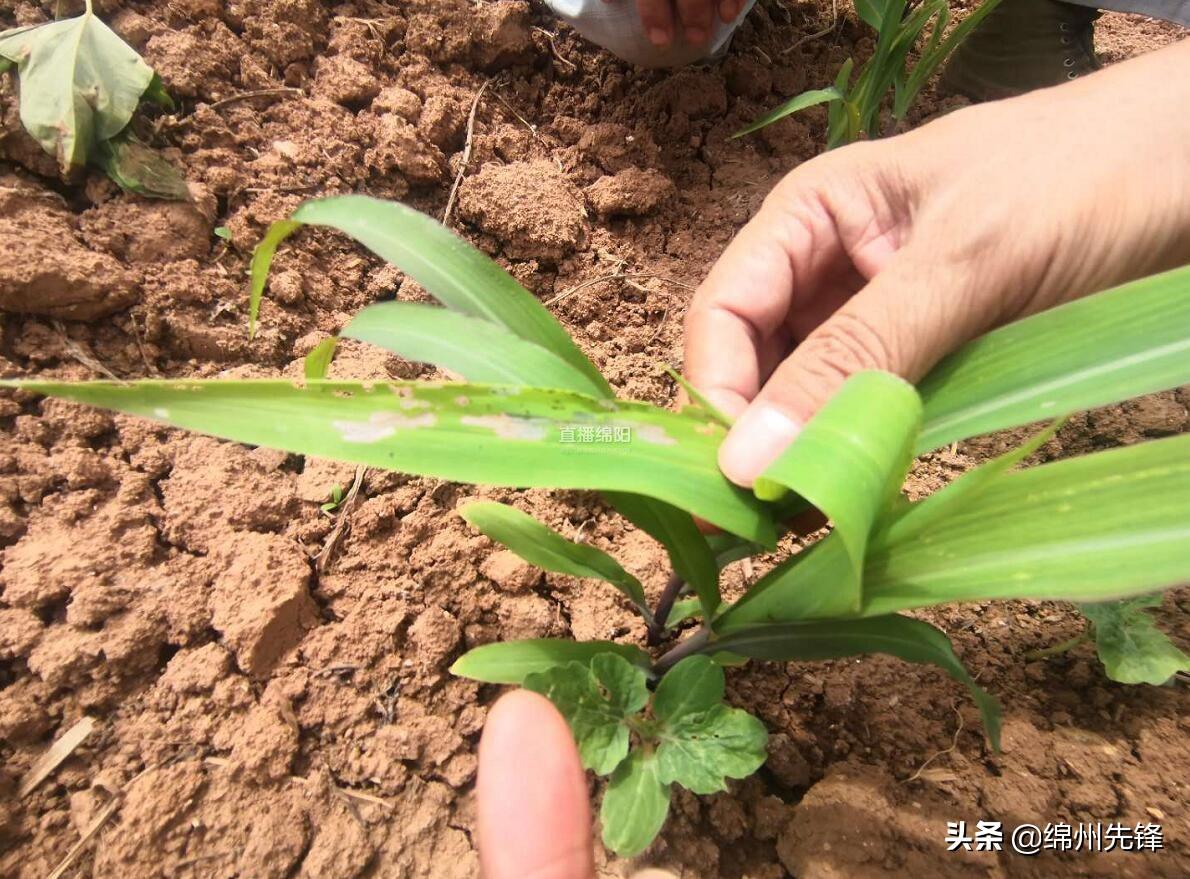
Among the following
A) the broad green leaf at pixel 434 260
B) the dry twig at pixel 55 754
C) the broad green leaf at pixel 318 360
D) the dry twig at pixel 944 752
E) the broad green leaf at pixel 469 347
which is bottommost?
the dry twig at pixel 55 754

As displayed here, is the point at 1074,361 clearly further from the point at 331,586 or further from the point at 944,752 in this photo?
the point at 331,586

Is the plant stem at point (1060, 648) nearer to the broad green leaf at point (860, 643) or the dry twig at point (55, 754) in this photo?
the broad green leaf at point (860, 643)

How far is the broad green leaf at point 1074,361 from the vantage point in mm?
596

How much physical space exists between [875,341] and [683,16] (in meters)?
1.11

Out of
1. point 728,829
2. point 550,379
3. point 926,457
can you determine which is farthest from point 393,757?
point 926,457

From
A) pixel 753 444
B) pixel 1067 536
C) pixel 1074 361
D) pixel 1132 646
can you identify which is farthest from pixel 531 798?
pixel 1132 646

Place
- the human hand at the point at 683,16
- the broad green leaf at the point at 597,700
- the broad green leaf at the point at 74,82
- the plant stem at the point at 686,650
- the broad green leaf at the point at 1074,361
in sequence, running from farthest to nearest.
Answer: the human hand at the point at 683,16
the broad green leaf at the point at 74,82
the plant stem at the point at 686,650
the broad green leaf at the point at 597,700
the broad green leaf at the point at 1074,361

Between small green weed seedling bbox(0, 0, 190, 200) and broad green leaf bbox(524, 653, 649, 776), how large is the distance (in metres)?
1.09

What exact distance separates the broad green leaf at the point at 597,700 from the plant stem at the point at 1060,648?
648 mm

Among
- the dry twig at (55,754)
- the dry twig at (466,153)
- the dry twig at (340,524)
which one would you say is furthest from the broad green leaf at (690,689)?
the dry twig at (466,153)

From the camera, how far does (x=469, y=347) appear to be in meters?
0.69

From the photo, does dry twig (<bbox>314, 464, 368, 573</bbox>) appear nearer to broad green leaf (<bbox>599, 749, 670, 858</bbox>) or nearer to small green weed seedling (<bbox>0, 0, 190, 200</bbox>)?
broad green leaf (<bbox>599, 749, 670, 858</bbox>)

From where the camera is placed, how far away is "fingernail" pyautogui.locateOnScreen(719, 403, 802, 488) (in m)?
0.62

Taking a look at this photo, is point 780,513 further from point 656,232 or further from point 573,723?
point 656,232
